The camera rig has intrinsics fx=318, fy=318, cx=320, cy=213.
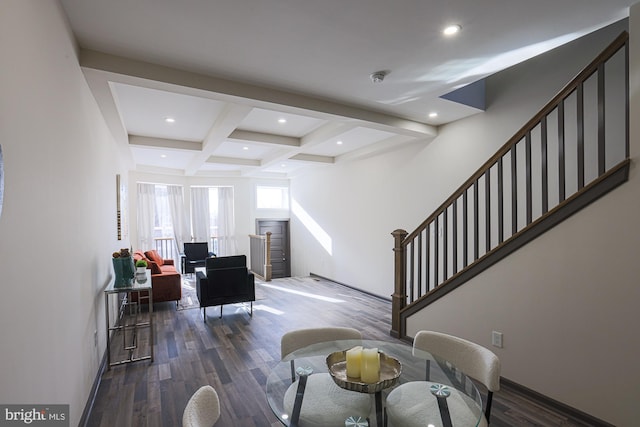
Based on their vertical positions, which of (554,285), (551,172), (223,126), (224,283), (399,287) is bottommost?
(224,283)

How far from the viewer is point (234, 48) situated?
7.98ft

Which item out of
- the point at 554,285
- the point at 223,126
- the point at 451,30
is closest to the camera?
the point at 451,30

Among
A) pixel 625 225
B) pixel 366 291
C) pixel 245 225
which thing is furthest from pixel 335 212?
pixel 625 225

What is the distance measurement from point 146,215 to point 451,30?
26.6 feet

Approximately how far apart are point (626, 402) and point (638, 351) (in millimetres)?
354

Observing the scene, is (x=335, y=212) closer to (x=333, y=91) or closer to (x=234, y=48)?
(x=333, y=91)

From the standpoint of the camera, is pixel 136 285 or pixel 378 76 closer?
pixel 378 76

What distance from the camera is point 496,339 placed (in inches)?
110

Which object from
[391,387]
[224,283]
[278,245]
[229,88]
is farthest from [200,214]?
[391,387]

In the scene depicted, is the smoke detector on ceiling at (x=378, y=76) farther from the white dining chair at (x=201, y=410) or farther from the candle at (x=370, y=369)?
the white dining chair at (x=201, y=410)

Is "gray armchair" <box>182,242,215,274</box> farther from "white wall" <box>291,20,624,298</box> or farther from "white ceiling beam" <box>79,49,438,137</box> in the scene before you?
"white ceiling beam" <box>79,49,438,137</box>

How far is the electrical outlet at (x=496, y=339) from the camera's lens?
2.77 m

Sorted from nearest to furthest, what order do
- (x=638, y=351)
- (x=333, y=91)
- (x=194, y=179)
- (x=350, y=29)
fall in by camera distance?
(x=638, y=351) → (x=350, y=29) → (x=333, y=91) → (x=194, y=179)

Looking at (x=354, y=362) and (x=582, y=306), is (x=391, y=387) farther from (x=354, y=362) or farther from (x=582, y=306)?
(x=582, y=306)
